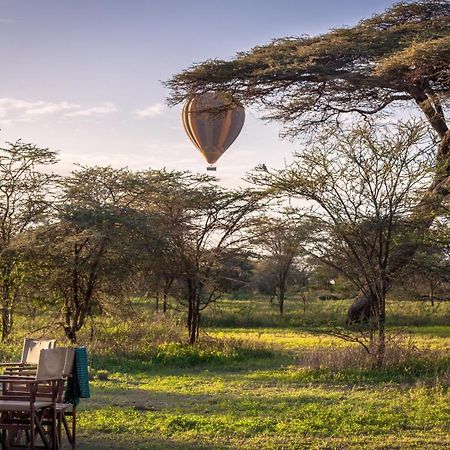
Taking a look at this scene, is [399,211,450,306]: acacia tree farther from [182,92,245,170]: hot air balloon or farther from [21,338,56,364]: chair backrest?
[21,338,56,364]: chair backrest

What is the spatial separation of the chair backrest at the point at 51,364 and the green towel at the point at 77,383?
1.61 feet

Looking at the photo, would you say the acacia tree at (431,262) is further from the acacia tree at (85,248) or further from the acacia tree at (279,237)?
the acacia tree at (85,248)

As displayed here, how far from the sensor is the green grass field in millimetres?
7512

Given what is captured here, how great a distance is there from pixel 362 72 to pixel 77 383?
6667 millimetres

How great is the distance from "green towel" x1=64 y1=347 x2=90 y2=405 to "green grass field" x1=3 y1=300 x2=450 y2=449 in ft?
1.64

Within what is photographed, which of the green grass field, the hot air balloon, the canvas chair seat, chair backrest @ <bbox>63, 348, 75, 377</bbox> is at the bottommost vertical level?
the green grass field

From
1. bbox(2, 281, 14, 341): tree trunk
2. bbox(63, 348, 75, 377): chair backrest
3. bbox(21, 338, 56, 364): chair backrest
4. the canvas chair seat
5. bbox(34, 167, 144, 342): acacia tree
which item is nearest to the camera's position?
the canvas chair seat

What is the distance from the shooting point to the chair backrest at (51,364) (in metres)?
6.23

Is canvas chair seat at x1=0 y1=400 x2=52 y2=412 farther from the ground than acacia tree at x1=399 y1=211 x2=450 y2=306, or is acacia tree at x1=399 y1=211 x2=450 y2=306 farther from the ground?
acacia tree at x1=399 y1=211 x2=450 y2=306

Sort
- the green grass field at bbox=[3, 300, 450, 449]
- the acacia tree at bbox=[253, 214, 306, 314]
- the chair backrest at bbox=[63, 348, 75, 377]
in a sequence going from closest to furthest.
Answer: the chair backrest at bbox=[63, 348, 75, 377] → the green grass field at bbox=[3, 300, 450, 449] → the acacia tree at bbox=[253, 214, 306, 314]

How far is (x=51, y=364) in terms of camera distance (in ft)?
20.8

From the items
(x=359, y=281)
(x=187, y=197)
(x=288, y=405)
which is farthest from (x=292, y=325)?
(x=288, y=405)

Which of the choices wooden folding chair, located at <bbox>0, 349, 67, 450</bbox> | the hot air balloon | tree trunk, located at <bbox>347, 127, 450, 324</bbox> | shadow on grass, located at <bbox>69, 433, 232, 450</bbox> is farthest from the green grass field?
the hot air balloon

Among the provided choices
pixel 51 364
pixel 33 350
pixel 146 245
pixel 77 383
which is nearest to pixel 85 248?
pixel 146 245
